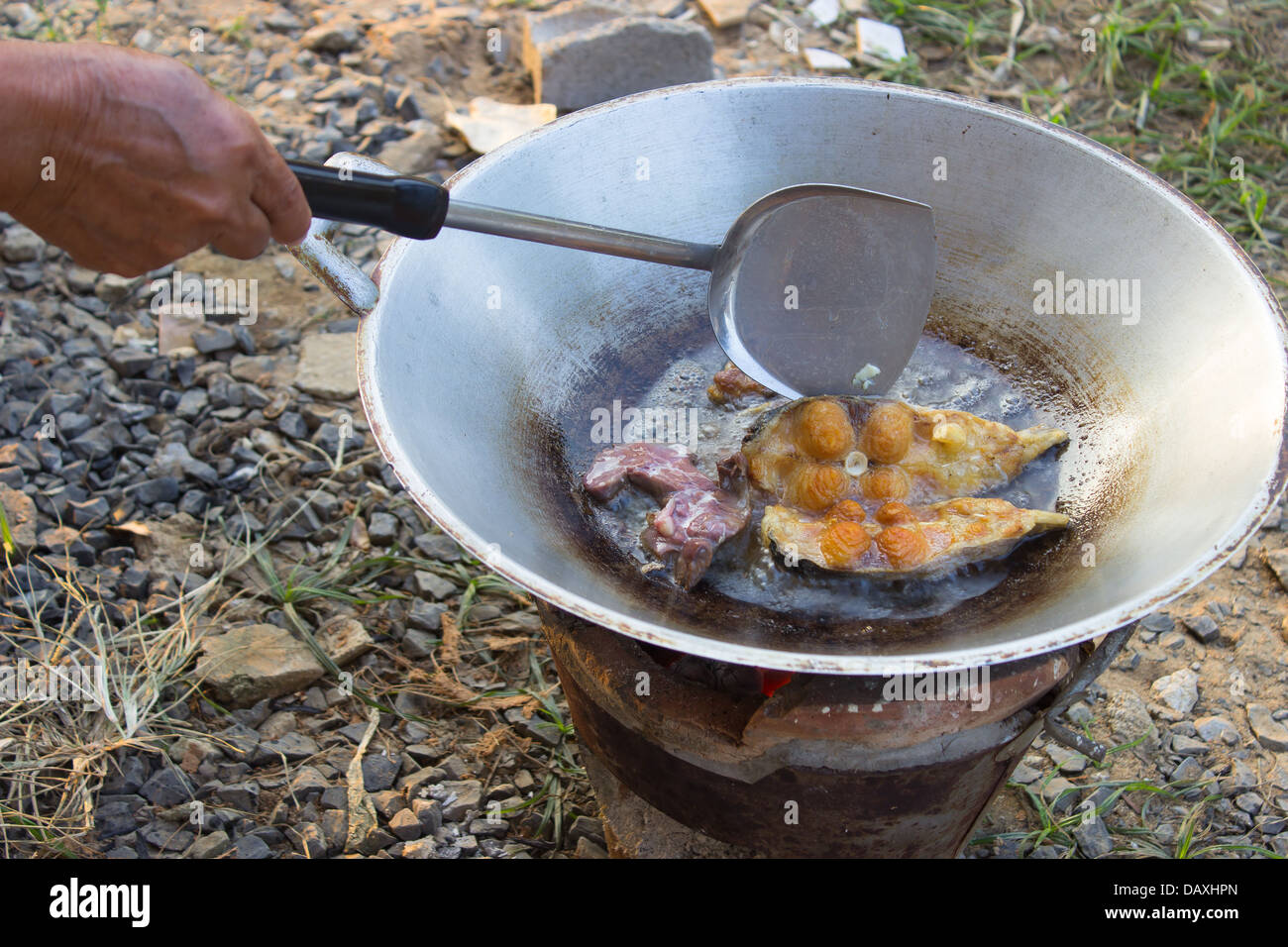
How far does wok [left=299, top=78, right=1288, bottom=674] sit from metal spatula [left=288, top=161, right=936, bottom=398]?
16.9 inches

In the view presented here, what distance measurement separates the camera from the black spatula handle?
2.13m

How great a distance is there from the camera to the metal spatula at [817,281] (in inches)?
101

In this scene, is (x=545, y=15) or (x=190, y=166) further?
(x=545, y=15)

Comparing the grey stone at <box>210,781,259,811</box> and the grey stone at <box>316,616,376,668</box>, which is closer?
the grey stone at <box>210,781,259,811</box>

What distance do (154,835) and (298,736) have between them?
1.61 ft

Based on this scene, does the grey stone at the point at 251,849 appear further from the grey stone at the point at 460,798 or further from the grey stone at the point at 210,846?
the grey stone at the point at 460,798

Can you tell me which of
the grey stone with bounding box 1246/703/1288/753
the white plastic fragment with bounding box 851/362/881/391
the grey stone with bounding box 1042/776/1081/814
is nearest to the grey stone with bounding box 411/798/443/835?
the white plastic fragment with bounding box 851/362/881/391

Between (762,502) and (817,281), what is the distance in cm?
58

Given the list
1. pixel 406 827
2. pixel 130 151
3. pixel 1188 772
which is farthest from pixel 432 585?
pixel 1188 772

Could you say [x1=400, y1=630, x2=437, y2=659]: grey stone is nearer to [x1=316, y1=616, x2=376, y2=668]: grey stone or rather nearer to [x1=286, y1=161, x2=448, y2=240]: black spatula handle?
[x1=316, y1=616, x2=376, y2=668]: grey stone

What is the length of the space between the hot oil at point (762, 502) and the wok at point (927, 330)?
42 millimetres

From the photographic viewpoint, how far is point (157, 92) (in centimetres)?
201
